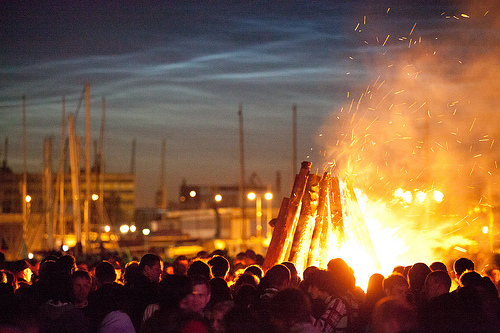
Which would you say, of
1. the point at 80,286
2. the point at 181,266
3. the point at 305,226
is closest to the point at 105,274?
the point at 80,286

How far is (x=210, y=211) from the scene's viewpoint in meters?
63.8

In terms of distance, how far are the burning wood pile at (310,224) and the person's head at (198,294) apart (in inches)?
271

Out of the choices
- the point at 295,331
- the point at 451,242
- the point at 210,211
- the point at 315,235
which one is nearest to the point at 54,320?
the point at 295,331

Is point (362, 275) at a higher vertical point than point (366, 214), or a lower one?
lower

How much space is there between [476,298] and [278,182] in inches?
2753

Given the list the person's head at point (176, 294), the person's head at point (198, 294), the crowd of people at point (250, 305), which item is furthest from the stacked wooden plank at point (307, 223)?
the person's head at point (176, 294)

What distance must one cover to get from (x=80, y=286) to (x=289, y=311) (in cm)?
400

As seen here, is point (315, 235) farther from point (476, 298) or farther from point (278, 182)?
point (278, 182)

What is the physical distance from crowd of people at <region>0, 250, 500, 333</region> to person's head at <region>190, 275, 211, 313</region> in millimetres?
11

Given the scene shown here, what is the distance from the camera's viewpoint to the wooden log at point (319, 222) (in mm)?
13570

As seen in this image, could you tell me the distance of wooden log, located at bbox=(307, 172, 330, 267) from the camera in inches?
534

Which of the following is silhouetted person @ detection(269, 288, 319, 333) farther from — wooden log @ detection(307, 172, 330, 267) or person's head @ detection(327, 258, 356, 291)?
wooden log @ detection(307, 172, 330, 267)

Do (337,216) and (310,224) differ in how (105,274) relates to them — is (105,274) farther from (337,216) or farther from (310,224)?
(337,216)

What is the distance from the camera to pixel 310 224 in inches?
544
